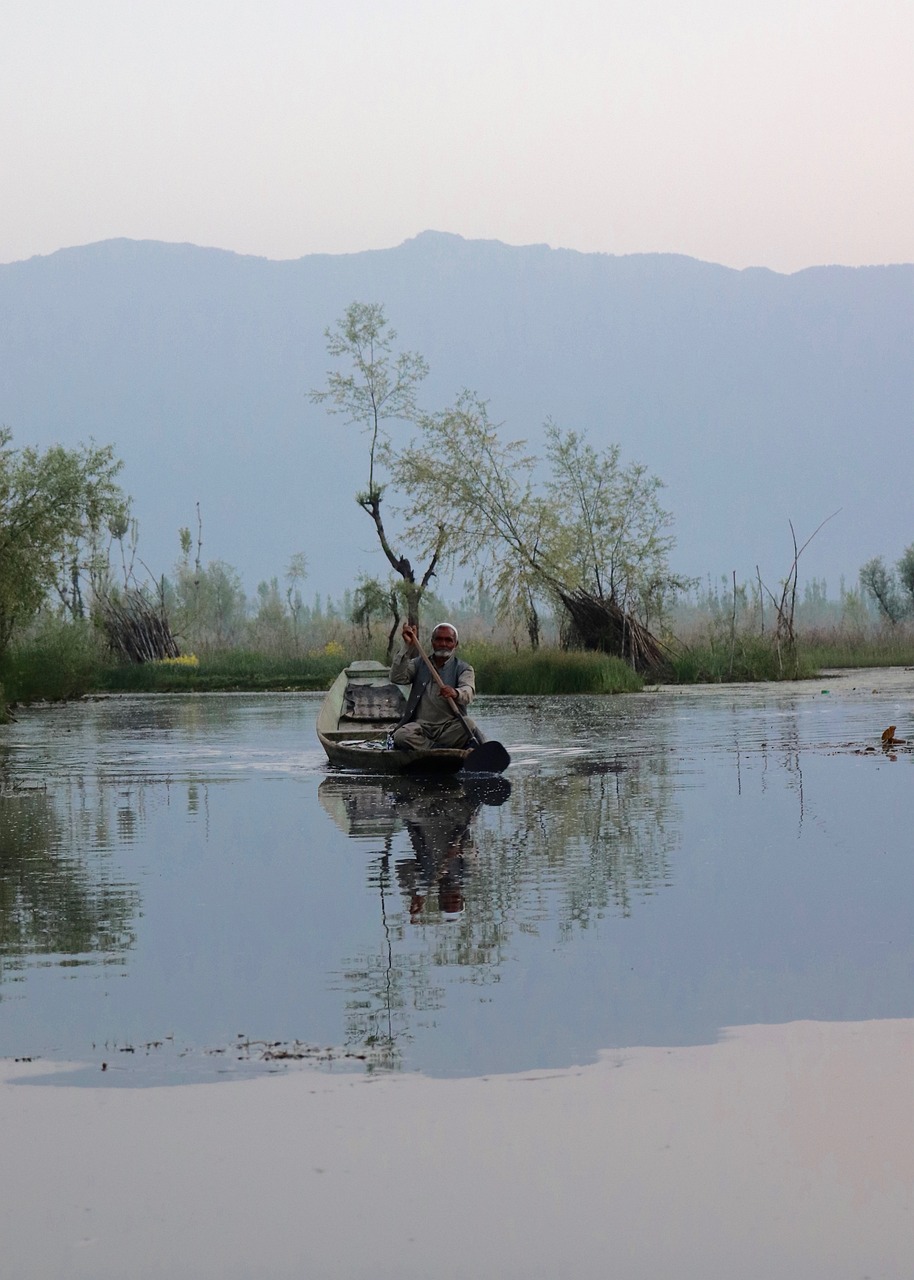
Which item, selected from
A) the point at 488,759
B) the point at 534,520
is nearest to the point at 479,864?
the point at 488,759

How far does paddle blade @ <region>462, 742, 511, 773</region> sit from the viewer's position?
18.2 meters

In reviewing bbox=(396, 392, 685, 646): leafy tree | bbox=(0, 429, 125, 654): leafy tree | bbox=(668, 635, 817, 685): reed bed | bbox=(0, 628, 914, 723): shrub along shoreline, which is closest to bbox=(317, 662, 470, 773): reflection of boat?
bbox=(0, 628, 914, 723): shrub along shoreline

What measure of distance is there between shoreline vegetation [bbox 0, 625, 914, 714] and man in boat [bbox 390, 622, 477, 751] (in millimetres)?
15225

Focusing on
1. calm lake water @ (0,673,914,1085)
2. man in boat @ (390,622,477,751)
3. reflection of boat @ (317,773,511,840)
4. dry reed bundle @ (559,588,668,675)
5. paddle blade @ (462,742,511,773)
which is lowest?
calm lake water @ (0,673,914,1085)

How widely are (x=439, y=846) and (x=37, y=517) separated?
2361 centimetres

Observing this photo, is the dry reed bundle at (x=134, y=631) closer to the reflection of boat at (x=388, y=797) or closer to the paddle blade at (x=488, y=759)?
the reflection of boat at (x=388, y=797)

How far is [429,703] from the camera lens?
18.3m

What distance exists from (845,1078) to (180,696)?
3831cm

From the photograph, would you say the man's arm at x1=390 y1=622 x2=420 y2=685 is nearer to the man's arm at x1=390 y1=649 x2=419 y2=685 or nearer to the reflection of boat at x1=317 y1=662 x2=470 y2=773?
the man's arm at x1=390 y1=649 x2=419 y2=685

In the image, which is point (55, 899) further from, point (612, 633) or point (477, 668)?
point (612, 633)

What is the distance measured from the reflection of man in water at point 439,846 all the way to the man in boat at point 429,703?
0.55m

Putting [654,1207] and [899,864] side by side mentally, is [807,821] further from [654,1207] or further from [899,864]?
[654,1207]

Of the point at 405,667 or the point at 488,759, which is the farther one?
the point at 488,759

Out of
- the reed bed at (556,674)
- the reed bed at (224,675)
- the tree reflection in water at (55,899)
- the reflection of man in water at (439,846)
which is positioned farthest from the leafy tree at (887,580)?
the tree reflection in water at (55,899)
